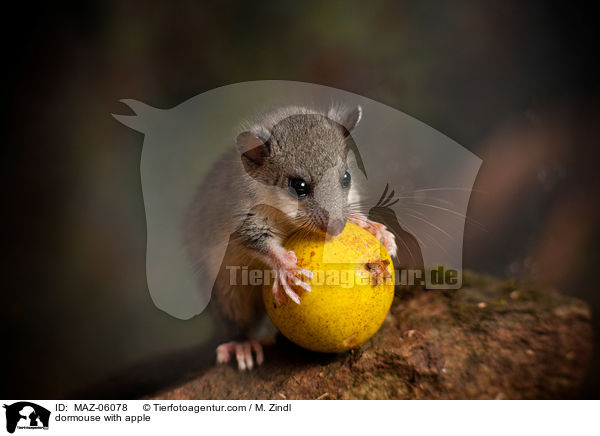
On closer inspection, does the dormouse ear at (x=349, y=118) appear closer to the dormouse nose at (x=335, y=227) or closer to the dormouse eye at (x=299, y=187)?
the dormouse eye at (x=299, y=187)

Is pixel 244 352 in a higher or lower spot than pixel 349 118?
lower

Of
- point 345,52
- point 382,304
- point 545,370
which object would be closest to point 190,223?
point 382,304

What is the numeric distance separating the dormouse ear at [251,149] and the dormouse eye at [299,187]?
235mm

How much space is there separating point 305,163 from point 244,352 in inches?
46.2

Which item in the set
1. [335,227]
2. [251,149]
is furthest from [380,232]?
[251,149]

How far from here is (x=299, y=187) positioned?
2166 mm

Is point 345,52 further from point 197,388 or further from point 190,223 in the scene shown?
point 197,388

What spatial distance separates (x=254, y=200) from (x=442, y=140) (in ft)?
4.63

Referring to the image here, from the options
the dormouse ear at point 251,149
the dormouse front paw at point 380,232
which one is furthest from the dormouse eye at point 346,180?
the dormouse ear at point 251,149

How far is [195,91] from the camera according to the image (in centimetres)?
281
